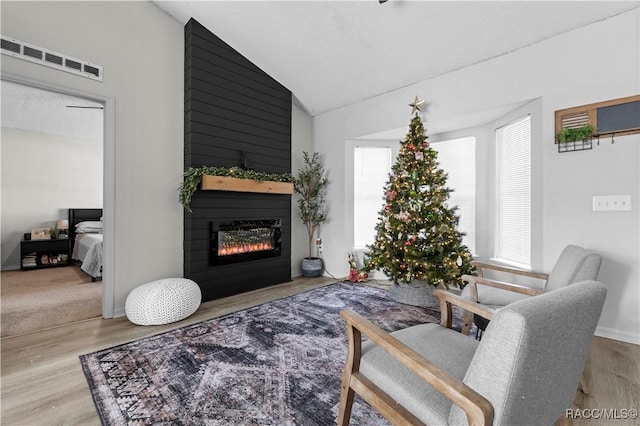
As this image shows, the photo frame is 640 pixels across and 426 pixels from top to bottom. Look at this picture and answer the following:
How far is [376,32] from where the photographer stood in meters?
3.29

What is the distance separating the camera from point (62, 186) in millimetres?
5941

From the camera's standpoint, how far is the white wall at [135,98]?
2.75 m

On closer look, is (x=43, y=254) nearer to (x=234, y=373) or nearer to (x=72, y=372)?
(x=72, y=372)

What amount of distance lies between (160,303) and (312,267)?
241cm

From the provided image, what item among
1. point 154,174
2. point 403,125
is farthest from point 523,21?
point 154,174

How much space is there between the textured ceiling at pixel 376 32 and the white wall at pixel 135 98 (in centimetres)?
47

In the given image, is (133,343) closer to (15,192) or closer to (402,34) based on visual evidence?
(402,34)

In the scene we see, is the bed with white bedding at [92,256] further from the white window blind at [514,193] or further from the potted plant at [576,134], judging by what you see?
the potted plant at [576,134]

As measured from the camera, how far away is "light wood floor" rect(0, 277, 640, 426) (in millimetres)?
1651

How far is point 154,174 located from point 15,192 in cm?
424

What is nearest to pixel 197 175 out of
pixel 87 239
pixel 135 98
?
pixel 135 98

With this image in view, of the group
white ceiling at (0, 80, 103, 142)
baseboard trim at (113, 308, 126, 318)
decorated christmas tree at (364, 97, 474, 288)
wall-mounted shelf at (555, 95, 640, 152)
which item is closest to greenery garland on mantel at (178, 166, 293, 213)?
baseboard trim at (113, 308, 126, 318)

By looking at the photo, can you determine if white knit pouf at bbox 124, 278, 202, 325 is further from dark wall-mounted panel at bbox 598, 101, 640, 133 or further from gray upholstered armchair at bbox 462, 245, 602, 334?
dark wall-mounted panel at bbox 598, 101, 640, 133

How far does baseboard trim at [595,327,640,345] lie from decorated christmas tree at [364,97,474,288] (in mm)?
1134
